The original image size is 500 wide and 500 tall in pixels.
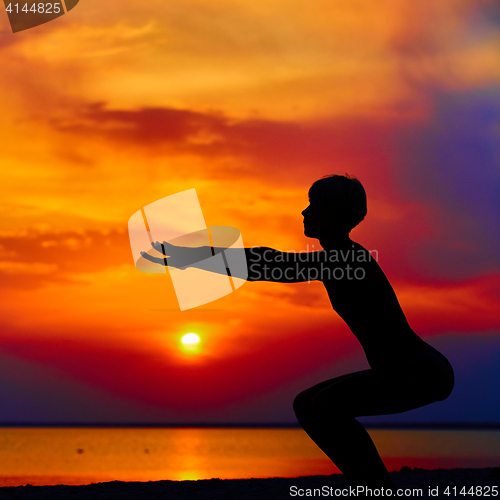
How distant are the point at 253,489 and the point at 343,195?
5.41m

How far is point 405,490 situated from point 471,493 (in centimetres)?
77

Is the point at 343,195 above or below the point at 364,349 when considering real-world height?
above

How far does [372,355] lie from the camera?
2.90 meters

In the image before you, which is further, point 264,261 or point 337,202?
point 337,202

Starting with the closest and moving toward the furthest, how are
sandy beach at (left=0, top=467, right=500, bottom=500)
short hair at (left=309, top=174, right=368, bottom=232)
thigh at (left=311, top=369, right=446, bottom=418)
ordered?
1. thigh at (left=311, top=369, right=446, bottom=418)
2. short hair at (left=309, top=174, right=368, bottom=232)
3. sandy beach at (left=0, top=467, right=500, bottom=500)

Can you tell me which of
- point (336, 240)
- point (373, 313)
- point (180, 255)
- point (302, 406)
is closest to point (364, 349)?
point (373, 313)

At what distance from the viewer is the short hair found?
9.90 ft

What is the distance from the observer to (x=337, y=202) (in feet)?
9.91

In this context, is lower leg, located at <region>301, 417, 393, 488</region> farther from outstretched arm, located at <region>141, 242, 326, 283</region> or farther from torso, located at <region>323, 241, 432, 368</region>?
outstretched arm, located at <region>141, 242, 326, 283</region>

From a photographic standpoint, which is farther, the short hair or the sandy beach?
the sandy beach

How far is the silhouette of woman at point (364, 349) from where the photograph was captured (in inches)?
113

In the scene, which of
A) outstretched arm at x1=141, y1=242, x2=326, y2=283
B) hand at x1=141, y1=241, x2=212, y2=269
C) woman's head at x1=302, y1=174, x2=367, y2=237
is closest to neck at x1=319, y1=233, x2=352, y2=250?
woman's head at x1=302, y1=174, x2=367, y2=237

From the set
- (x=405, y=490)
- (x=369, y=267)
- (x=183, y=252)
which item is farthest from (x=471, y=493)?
(x=183, y=252)

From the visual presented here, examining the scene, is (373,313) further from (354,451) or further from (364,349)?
(354,451)
